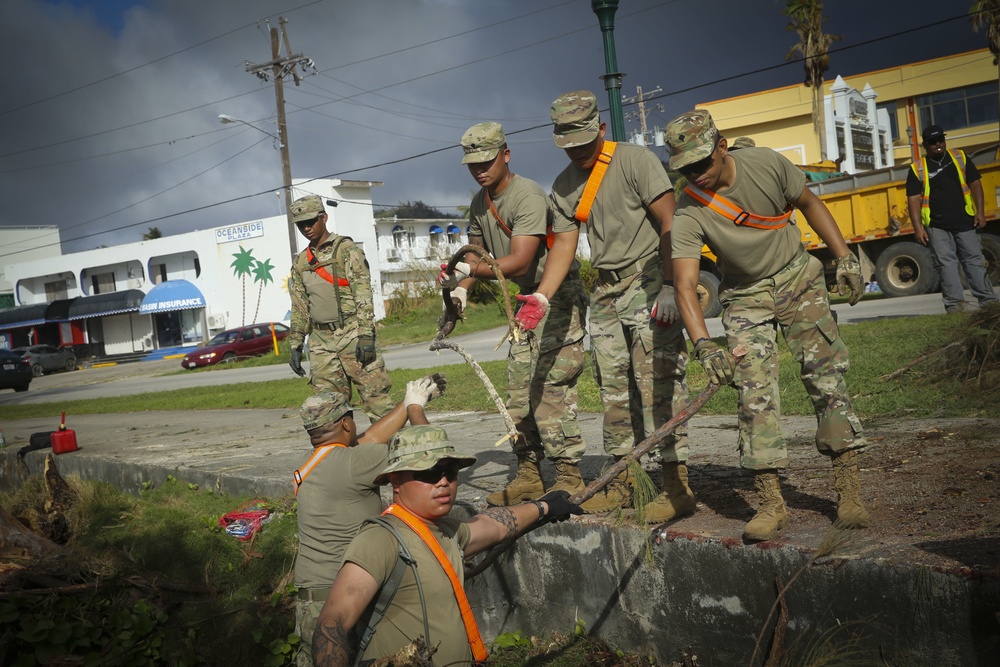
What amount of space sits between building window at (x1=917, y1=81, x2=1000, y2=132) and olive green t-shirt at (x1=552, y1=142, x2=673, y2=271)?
39.5m

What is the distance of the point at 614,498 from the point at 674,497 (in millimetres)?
411

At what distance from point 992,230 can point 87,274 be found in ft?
164

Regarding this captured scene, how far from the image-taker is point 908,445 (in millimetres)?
4977

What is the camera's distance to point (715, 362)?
359cm

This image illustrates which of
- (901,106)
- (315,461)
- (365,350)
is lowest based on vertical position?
(315,461)

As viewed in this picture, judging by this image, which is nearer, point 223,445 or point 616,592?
point 616,592

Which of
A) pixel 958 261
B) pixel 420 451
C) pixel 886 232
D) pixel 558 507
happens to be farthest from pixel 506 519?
pixel 886 232

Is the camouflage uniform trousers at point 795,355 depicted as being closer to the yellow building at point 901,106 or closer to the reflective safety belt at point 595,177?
the reflective safety belt at point 595,177

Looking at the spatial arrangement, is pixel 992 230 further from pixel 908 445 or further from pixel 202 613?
pixel 202 613

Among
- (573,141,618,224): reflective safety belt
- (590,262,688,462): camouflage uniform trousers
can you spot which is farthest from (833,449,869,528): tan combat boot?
(573,141,618,224): reflective safety belt

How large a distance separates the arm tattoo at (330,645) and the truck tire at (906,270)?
15387 mm

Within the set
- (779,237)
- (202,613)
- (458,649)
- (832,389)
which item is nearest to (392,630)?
(458,649)

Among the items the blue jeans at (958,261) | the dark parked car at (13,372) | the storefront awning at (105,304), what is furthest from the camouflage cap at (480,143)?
the storefront awning at (105,304)

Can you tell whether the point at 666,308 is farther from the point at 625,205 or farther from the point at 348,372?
the point at 348,372
